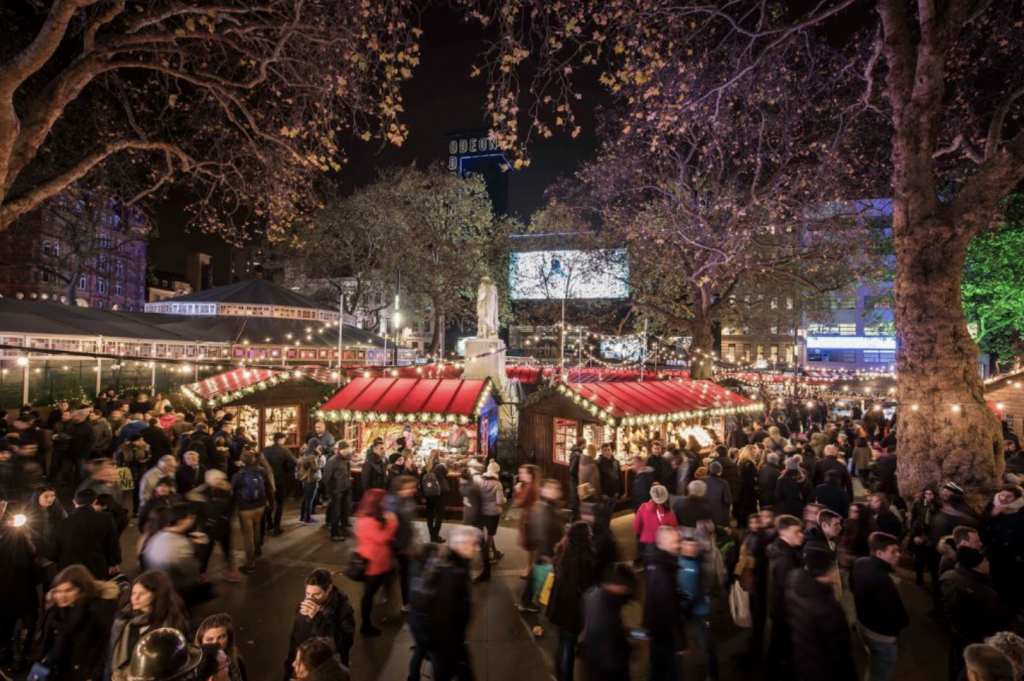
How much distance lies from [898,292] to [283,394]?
12.1m

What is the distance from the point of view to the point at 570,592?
15.0 ft

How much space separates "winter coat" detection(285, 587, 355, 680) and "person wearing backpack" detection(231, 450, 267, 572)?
321 centimetres

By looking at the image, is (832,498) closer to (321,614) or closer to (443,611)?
(443,611)

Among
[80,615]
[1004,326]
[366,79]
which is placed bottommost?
[80,615]

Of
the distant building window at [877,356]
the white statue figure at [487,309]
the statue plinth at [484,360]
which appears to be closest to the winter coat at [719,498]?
the statue plinth at [484,360]

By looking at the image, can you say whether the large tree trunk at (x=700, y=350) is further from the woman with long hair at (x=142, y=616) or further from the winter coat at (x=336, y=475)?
the woman with long hair at (x=142, y=616)

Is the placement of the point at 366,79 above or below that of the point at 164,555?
above

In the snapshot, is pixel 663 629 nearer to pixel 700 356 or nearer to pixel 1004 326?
pixel 700 356

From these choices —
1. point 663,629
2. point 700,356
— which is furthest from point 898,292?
point 700,356

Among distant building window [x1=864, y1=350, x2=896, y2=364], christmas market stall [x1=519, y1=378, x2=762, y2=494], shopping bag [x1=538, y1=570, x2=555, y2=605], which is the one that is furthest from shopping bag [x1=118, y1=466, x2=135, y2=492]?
distant building window [x1=864, y1=350, x2=896, y2=364]

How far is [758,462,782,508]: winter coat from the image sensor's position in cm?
848

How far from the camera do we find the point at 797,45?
40.7ft

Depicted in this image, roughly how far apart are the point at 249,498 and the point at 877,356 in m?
49.0

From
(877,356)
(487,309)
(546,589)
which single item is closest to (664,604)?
(546,589)
